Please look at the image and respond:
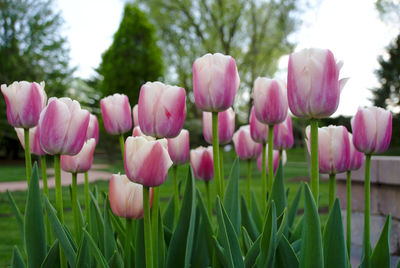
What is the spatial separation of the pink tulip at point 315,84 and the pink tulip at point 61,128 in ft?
1.87

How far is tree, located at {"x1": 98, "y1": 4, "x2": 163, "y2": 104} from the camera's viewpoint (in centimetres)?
1508

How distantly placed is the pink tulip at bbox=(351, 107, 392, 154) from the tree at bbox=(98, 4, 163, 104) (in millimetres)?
14030

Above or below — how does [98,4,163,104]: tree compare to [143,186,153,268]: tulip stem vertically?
above

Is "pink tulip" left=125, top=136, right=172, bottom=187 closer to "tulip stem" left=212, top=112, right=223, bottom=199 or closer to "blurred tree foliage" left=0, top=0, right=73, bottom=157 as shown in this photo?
"tulip stem" left=212, top=112, right=223, bottom=199

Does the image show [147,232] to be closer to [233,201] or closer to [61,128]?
[61,128]

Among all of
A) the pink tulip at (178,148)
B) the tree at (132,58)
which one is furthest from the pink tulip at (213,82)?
the tree at (132,58)

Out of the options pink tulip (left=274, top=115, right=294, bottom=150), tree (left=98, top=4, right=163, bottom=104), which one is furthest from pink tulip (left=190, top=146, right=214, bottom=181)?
tree (left=98, top=4, right=163, bottom=104)

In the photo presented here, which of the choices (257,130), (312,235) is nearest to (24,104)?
(257,130)

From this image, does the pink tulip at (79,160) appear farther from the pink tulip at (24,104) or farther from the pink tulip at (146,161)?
the pink tulip at (146,161)

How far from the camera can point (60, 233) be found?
3.61 feet

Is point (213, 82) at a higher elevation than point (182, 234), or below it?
higher

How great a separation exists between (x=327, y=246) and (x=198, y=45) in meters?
24.2

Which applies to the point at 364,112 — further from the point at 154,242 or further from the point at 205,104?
the point at 154,242

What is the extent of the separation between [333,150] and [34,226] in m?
0.92
